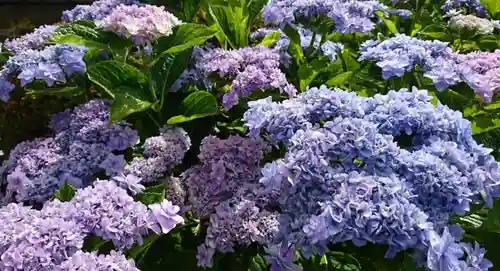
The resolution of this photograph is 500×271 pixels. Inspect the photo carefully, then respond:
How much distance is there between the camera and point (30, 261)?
1.39 m

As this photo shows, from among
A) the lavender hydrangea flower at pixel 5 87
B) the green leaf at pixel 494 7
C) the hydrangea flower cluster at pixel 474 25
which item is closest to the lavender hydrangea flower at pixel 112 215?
the lavender hydrangea flower at pixel 5 87

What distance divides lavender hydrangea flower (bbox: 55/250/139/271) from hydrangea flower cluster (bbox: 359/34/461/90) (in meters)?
0.77

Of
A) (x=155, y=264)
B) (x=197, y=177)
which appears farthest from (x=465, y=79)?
(x=155, y=264)

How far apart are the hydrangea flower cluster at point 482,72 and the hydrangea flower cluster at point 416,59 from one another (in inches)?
1.3

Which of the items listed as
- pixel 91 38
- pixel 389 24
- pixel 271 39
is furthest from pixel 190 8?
pixel 389 24

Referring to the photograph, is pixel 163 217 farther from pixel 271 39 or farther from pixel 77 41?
pixel 271 39

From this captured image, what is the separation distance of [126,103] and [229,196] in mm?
345

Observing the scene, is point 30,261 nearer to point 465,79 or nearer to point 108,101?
point 108,101

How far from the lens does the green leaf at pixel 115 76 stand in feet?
6.15

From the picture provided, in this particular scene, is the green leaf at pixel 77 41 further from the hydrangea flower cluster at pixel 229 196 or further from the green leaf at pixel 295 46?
the green leaf at pixel 295 46

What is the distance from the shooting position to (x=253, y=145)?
1759 mm

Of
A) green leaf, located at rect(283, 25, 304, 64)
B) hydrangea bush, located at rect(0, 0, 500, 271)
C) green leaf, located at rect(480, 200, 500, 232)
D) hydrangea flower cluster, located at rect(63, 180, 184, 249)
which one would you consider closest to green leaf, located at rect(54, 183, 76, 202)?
hydrangea bush, located at rect(0, 0, 500, 271)

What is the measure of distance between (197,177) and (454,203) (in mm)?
600

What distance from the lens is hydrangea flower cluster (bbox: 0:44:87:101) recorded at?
1968 mm
